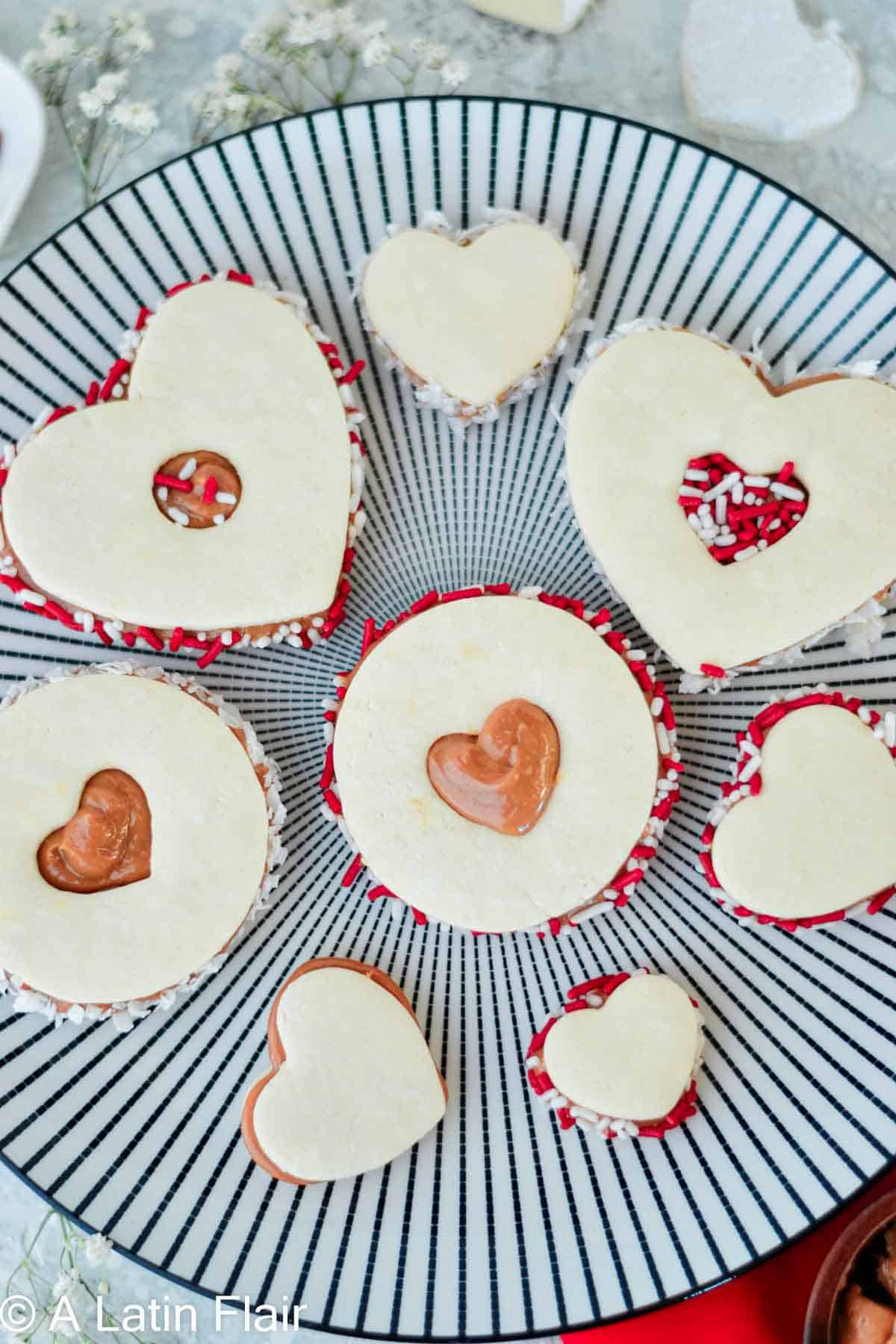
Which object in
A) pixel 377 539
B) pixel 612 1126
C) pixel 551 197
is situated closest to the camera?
pixel 612 1126

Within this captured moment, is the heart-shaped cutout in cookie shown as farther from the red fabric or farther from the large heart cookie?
the red fabric

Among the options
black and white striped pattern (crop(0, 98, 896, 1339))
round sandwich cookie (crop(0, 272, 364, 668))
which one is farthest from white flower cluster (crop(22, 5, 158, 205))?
round sandwich cookie (crop(0, 272, 364, 668))

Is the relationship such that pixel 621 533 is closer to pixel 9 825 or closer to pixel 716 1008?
pixel 716 1008

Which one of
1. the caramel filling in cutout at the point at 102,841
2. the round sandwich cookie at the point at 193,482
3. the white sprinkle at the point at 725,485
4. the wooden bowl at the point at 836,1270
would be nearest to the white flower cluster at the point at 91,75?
the round sandwich cookie at the point at 193,482

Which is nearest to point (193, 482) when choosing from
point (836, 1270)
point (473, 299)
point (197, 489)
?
point (197, 489)

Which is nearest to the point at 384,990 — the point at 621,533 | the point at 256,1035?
the point at 256,1035

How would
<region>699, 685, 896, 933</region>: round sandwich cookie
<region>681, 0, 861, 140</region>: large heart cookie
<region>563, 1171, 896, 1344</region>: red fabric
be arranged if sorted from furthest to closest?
<region>681, 0, 861, 140</region>: large heart cookie → <region>563, 1171, 896, 1344</region>: red fabric → <region>699, 685, 896, 933</region>: round sandwich cookie

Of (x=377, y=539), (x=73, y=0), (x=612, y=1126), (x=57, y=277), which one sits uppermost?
(x=73, y=0)
